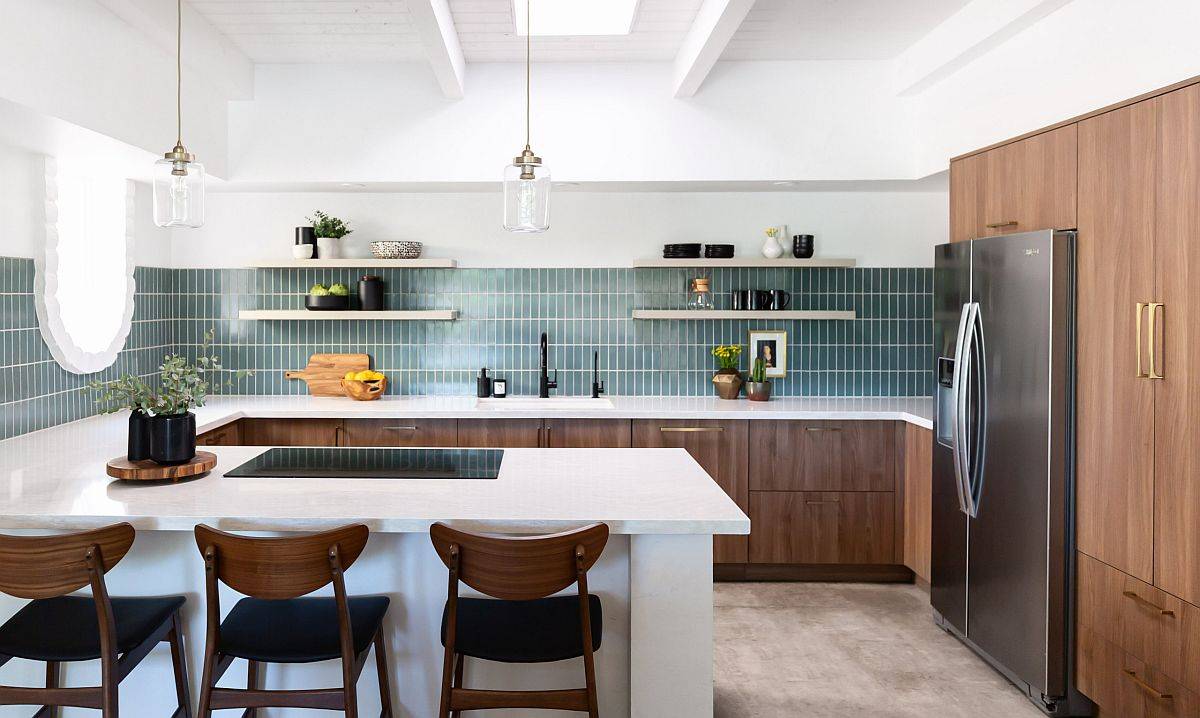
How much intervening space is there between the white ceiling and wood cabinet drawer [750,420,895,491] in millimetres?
1943

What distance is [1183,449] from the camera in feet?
8.08

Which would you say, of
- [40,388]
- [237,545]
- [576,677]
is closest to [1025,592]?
[576,677]

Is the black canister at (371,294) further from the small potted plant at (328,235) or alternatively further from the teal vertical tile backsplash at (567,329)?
the small potted plant at (328,235)

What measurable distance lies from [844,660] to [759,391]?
165cm

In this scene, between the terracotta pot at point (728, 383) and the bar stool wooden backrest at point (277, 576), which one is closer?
the bar stool wooden backrest at point (277, 576)

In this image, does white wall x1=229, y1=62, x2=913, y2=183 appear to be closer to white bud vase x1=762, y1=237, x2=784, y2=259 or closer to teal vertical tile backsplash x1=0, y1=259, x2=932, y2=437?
white bud vase x1=762, y1=237, x2=784, y2=259

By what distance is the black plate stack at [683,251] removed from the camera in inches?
190

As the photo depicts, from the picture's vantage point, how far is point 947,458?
3605 millimetres

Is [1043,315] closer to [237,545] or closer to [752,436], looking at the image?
[752,436]

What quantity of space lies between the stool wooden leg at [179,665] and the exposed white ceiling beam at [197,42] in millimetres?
2352

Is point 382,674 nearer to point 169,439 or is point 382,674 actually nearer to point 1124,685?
point 169,439

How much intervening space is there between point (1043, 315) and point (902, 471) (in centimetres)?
163

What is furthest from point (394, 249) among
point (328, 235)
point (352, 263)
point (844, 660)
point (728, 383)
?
point (844, 660)

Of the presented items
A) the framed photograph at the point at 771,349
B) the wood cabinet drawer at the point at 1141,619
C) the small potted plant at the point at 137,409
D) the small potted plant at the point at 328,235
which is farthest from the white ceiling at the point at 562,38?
the wood cabinet drawer at the point at 1141,619
